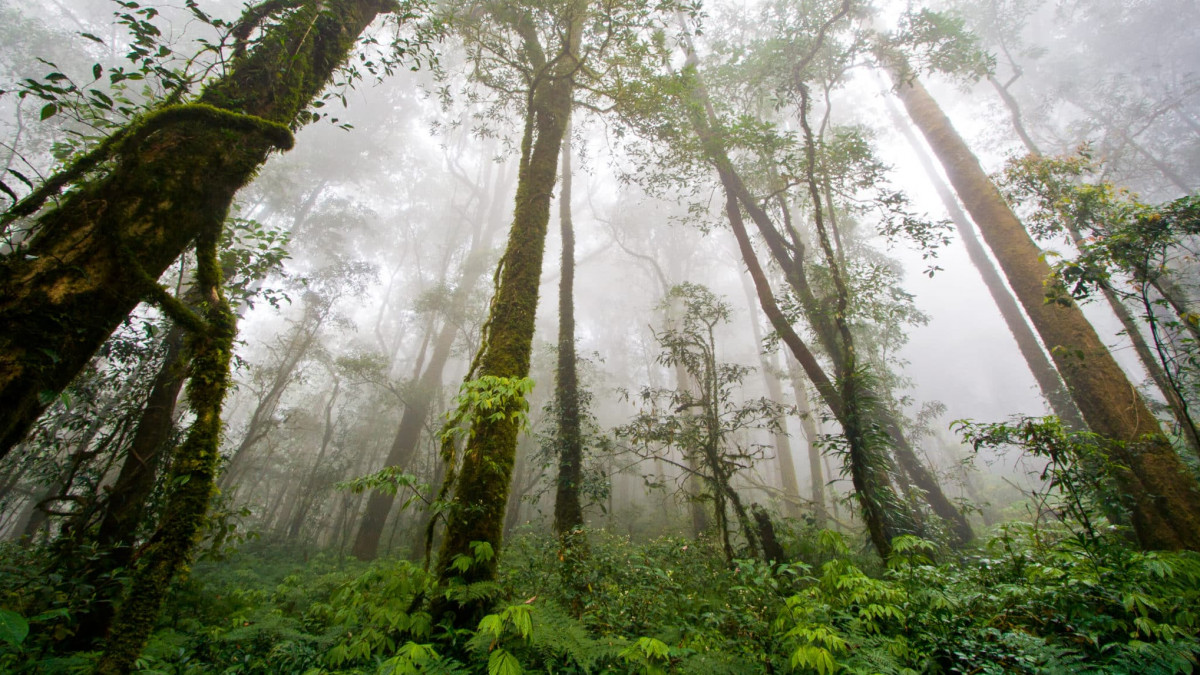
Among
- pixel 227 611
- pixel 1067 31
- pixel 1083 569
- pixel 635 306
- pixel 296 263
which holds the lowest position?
pixel 227 611

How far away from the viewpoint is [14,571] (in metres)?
4.26

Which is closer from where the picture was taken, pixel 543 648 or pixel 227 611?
pixel 543 648

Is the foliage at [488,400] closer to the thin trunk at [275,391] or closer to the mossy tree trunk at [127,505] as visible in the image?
the mossy tree trunk at [127,505]

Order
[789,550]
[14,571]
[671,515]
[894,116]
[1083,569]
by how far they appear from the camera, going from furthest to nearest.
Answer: [894,116] < [671,515] < [789,550] < [14,571] < [1083,569]

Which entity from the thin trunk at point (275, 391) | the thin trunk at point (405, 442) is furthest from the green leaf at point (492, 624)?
the thin trunk at point (275, 391)

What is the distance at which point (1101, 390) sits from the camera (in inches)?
253

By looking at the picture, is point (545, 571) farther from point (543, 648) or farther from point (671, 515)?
point (671, 515)

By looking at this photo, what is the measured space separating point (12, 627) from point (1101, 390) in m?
10.8

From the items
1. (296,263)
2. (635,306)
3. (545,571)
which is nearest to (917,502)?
(545,571)

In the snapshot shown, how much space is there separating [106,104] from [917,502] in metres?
12.3

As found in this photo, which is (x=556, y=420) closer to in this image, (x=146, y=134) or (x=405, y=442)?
(x=146, y=134)

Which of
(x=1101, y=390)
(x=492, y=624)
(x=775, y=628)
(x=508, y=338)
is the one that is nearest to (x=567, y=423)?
(x=508, y=338)

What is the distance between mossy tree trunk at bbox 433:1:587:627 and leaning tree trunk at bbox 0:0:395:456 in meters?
2.21

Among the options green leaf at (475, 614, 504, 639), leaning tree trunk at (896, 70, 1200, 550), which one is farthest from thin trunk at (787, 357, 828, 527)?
green leaf at (475, 614, 504, 639)
